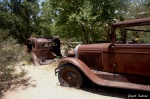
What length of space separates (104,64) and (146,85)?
1.31 metres

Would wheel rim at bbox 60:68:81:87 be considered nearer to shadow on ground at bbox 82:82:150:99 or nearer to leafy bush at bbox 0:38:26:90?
shadow on ground at bbox 82:82:150:99

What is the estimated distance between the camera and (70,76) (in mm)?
6184

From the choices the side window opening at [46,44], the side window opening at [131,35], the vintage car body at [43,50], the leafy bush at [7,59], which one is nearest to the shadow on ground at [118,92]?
the side window opening at [131,35]

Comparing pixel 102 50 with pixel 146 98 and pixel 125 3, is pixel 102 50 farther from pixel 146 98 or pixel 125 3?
pixel 125 3

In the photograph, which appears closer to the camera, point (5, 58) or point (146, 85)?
point (146, 85)

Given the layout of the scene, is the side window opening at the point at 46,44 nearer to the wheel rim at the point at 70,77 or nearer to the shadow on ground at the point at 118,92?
the wheel rim at the point at 70,77

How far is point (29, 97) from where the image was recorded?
561 cm

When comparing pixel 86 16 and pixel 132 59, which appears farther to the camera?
pixel 86 16

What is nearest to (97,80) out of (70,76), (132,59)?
(70,76)

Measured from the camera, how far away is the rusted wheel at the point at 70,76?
19.6 ft

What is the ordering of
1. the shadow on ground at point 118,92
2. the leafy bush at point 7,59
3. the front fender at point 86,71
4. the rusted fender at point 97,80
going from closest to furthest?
the rusted fender at point 97,80, the shadow on ground at point 118,92, the front fender at point 86,71, the leafy bush at point 7,59

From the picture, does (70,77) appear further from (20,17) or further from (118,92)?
(20,17)

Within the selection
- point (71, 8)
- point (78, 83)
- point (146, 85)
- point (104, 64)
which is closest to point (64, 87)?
point (78, 83)

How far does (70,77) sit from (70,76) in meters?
0.03
